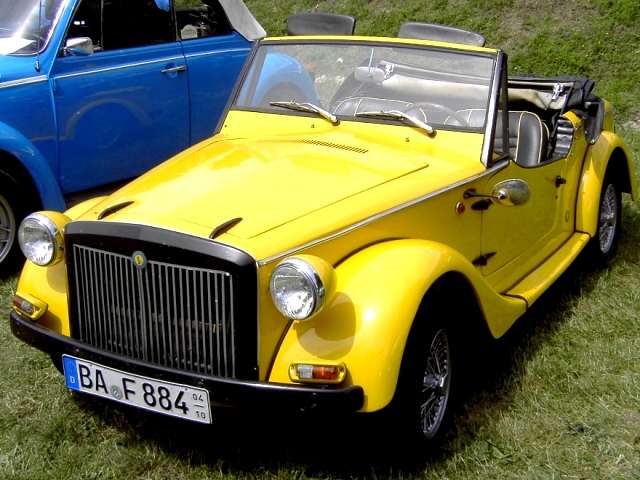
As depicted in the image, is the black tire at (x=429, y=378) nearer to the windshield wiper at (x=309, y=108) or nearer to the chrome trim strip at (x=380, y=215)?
the chrome trim strip at (x=380, y=215)

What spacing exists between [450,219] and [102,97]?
3.08 meters

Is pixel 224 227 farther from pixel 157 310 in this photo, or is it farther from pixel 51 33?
pixel 51 33

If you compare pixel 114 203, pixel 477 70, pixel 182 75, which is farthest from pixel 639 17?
pixel 114 203

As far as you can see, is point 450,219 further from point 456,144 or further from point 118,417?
point 118,417

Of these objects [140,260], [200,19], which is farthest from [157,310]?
[200,19]

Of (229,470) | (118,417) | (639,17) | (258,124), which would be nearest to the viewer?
(229,470)

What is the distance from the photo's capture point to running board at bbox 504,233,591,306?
414 centimetres

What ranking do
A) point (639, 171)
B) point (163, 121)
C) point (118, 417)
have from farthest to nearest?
point (639, 171)
point (163, 121)
point (118, 417)

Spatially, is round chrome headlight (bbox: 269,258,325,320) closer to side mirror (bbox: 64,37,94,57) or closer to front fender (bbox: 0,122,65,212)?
front fender (bbox: 0,122,65,212)

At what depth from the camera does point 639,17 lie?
9.70m

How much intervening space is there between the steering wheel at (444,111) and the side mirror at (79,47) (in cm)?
263

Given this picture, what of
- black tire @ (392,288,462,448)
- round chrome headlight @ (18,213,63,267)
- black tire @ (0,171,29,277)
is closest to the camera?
black tire @ (392,288,462,448)

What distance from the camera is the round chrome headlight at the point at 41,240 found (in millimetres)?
3361

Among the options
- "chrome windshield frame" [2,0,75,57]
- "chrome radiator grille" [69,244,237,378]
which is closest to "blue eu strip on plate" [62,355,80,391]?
"chrome radiator grille" [69,244,237,378]
